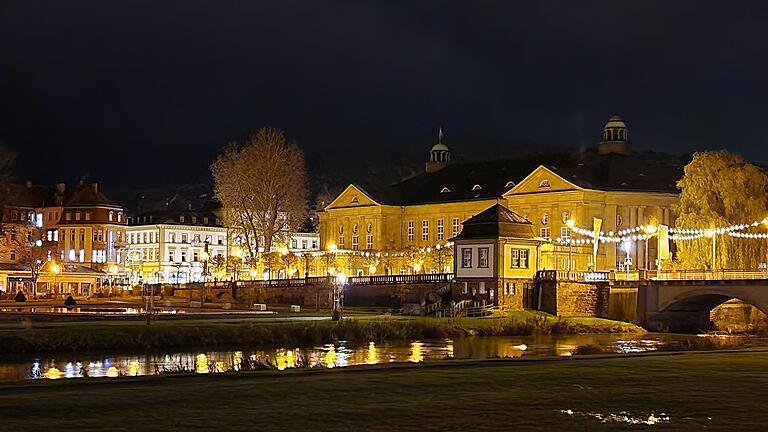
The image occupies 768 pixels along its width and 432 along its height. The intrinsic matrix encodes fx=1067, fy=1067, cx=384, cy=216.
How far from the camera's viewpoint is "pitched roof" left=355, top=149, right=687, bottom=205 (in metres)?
98.9

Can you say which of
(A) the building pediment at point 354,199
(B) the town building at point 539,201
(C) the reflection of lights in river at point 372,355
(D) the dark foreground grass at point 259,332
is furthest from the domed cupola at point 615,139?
(C) the reflection of lights in river at point 372,355

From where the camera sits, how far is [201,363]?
129ft

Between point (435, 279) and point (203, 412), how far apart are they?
6407cm

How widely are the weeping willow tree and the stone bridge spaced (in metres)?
2.48

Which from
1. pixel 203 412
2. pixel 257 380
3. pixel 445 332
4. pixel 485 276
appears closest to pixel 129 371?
pixel 257 380

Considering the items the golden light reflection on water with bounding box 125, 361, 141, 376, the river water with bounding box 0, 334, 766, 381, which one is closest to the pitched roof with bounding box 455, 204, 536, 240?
the river water with bounding box 0, 334, 766, 381

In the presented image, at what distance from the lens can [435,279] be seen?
83.9 m

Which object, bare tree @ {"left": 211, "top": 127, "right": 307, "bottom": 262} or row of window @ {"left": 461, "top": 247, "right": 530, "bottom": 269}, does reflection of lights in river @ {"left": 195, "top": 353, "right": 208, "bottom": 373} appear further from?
bare tree @ {"left": 211, "top": 127, "right": 307, "bottom": 262}

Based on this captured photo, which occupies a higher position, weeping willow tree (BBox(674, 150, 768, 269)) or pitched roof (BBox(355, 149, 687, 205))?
pitched roof (BBox(355, 149, 687, 205))

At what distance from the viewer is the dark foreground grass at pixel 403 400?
741 inches

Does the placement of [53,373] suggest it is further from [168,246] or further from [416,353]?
[168,246]

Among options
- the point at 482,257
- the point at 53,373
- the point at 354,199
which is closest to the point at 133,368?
Result: the point at 53,373

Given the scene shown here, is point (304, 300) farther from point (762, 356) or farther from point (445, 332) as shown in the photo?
point (762, 356)

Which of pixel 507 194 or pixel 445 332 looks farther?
pixel 507 194
